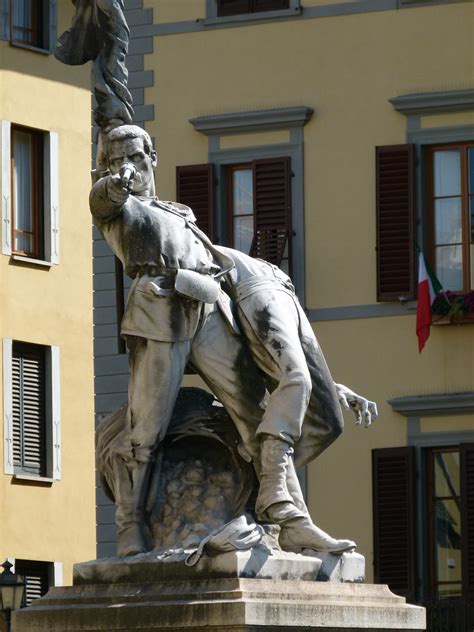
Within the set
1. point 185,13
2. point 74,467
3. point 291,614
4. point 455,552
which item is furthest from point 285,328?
point 74,467

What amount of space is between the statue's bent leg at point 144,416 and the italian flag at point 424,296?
717 inches

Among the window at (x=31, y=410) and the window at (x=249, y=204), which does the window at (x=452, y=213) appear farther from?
the window at (x=31, y=410)

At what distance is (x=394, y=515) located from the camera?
1275 inches

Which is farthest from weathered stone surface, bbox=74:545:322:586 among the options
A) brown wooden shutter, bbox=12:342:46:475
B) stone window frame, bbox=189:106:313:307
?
brown wooden shutter, bbox=12:342:46:475

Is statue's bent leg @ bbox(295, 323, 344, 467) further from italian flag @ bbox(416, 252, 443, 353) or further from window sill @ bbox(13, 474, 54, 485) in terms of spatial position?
window sill @ bbox(13, 474, 54, 485)

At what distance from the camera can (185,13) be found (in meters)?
34.6

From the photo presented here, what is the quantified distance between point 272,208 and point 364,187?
0.98 metres

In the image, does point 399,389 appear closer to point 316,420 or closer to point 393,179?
point 393,179

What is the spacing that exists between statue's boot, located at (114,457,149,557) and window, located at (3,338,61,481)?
953 inches

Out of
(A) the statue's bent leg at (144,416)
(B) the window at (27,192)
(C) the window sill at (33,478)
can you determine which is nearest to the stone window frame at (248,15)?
(B) the window at (27,192)

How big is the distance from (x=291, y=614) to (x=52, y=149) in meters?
26.9

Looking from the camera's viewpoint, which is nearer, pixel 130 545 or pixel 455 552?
pixel 130 545

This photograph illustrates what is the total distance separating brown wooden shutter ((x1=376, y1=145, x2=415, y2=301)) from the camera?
3281 cm

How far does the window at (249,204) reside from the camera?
109ft
